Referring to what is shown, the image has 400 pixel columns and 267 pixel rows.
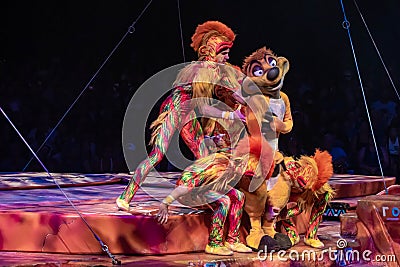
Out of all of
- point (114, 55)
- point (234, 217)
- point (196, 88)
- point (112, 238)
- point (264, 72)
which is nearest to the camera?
point (112, 238)

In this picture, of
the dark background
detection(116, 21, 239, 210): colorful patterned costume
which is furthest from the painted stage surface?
the dark background

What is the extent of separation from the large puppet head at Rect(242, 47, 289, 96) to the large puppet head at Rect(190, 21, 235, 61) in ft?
0.62

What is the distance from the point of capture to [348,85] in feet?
23.1

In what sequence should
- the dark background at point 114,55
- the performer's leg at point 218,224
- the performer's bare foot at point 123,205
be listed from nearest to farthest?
the performer's leg at point 218,224 < the performer's bare foot at point 123,205 < the dark background at point 114,55

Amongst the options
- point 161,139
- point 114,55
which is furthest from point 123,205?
point 114,55

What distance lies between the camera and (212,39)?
11.4 ft

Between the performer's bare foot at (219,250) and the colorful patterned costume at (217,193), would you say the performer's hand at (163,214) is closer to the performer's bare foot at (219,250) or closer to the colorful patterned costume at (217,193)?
the colorful patterned costume at (217,193)

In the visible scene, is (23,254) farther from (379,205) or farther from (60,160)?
(60,160)

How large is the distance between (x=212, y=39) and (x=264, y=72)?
38 cm

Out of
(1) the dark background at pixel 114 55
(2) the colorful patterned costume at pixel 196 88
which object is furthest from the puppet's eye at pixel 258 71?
(1) the dark background at pixel 114 55

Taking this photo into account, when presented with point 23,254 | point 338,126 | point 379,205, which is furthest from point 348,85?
point 23,254

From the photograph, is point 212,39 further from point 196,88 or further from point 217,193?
point 217,193

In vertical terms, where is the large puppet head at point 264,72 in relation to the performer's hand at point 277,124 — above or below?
above

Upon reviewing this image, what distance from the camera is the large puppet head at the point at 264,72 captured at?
129 inches
